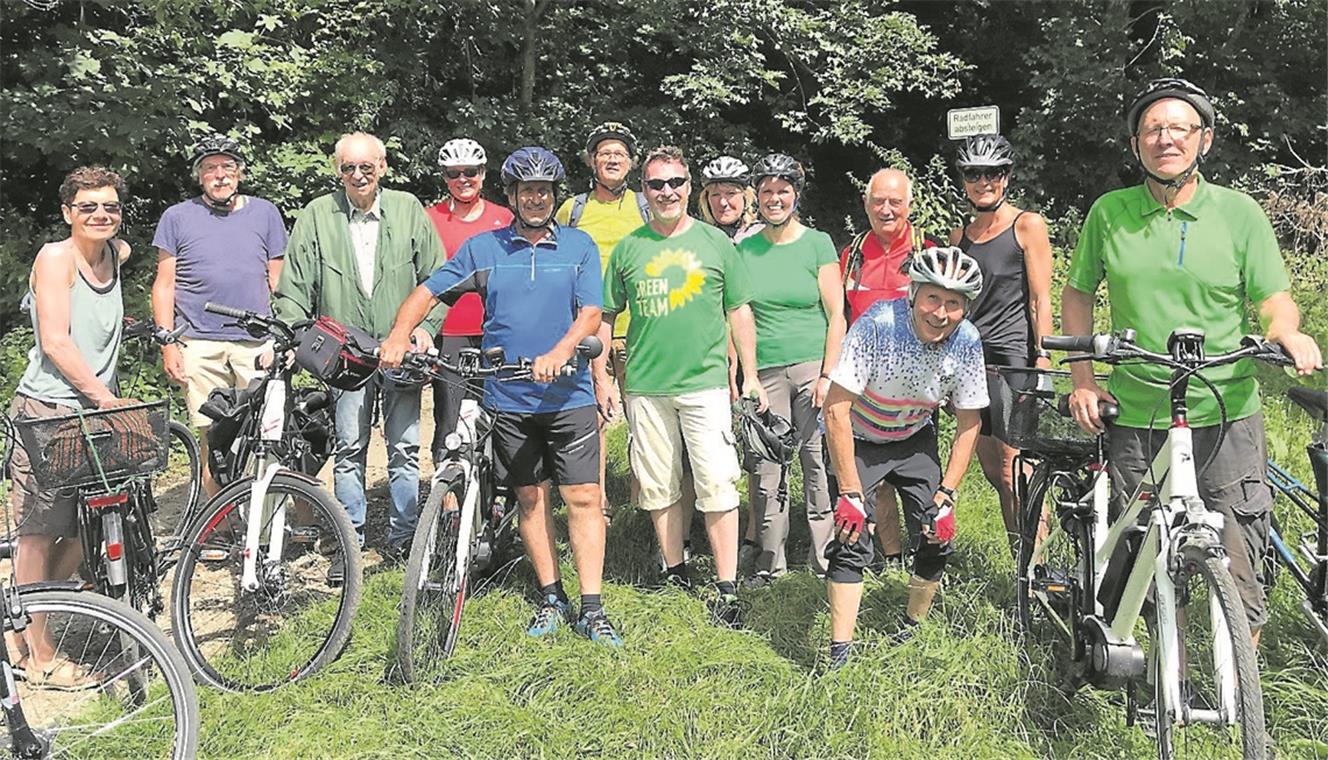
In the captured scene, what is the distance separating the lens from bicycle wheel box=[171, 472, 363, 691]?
3.82 meters

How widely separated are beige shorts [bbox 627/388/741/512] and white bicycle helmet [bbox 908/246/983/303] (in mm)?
1240

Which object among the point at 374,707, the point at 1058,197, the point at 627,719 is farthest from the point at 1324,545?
the point at 1058,197

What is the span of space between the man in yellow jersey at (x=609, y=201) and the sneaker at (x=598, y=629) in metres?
1.02

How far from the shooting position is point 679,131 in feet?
43.8

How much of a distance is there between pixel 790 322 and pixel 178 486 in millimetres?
4599

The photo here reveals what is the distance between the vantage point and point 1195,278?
3.13m

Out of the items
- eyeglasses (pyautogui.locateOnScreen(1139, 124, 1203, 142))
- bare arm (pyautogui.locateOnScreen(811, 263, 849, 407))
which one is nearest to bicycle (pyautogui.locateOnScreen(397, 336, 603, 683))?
bare arm (pyautogui.locateOnScreen(811, 263, 849, 407))

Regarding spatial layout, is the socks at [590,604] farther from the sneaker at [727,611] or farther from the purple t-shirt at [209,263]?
the purple t-shirt at [209,263]

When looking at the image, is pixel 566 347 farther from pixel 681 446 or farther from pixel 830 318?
pixel 830 318

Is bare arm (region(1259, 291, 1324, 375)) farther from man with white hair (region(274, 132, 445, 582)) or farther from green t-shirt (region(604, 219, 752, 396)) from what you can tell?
man with white hair (region(274, 132, 445, 582))

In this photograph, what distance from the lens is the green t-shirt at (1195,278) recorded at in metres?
3.12

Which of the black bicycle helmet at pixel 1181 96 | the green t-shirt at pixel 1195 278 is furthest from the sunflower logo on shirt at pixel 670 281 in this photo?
the black bicycle helmet at pixel 1181 96

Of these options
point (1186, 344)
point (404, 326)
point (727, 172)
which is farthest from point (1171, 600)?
point (727, 172)

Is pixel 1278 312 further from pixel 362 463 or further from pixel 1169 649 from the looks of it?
pixel 362 463
